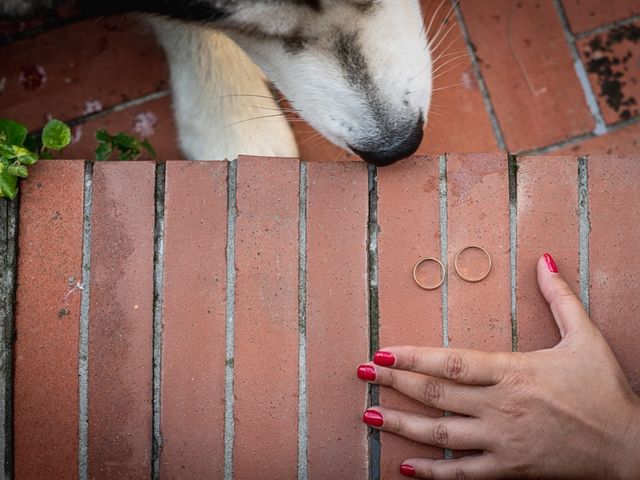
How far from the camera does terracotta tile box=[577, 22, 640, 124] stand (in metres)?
1.96

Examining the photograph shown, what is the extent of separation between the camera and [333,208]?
1314mm

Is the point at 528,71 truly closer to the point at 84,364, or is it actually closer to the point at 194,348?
the point at 194,348

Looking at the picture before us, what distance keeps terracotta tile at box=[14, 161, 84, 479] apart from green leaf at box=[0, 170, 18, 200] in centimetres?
7

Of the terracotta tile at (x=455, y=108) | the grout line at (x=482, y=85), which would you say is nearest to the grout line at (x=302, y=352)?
the terracotta tile at (x=455, y=108)

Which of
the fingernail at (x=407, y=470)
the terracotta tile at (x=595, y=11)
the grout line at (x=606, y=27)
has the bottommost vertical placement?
the fingernail at (x=407, y=470)

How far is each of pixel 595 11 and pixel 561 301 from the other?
1139 mm

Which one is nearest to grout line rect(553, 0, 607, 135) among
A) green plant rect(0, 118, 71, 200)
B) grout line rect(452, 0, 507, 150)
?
grout line rect(452, 0, 507, 150)

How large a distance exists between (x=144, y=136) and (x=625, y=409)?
1.41 meters

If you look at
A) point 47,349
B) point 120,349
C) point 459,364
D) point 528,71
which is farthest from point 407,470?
point 528,71

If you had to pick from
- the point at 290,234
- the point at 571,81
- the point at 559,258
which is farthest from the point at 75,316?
the point at 571,81

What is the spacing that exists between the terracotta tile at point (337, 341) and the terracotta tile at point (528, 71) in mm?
864

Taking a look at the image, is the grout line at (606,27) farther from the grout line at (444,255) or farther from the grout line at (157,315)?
the grout line at (157,315)

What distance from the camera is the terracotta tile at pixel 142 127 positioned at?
6.46 feet

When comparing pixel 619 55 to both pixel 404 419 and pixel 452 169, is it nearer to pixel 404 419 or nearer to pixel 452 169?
Answer: pixel 452 169
